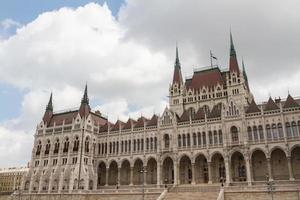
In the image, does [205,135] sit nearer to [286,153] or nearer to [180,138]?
[180,138]

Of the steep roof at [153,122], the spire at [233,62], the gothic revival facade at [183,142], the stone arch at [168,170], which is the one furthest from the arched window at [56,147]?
the spire at [233,62]

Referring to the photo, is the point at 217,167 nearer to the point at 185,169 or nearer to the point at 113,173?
the point at 185,169

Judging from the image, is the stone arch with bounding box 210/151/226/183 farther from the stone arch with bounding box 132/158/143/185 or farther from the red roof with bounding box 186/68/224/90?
the red roof with bounding box 186/68/224/90

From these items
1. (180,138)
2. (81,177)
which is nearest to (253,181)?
(180,138)

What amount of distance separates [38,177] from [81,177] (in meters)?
11.9

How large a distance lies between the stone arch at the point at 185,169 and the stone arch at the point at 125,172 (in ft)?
44.9

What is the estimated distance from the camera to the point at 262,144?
55500mm

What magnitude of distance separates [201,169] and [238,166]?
7674 mm

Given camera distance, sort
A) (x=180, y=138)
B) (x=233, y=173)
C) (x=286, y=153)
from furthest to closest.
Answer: (x=180, y=138) < (x=233, y=173) < (x=286, y=153)

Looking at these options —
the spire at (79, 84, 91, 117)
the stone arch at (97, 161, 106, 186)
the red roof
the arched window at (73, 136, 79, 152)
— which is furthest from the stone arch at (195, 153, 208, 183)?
the spire at (79, 84, 91, 117)

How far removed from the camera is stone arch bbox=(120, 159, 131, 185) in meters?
70.4

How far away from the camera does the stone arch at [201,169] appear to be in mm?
61312

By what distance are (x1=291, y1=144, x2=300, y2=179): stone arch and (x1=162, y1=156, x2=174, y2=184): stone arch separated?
78.6 feet

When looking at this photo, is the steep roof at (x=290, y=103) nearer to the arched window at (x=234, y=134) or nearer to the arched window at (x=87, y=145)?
the arched window at (x=234, y=134)
